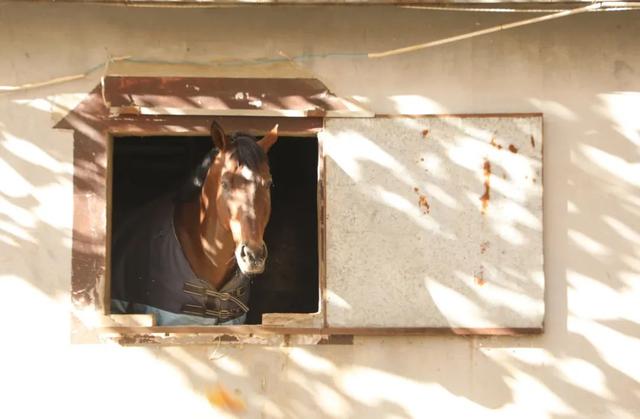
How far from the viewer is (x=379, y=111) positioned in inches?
236

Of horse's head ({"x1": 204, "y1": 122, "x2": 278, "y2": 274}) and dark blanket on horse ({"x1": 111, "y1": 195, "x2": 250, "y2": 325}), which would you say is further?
dark blanket on horse ({"x1": 111, "y1": 195, "x2": 250, "y2": 325})

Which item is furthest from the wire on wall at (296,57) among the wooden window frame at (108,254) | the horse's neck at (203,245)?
the horse's neck at (203,245)

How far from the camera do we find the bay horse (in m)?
6.10

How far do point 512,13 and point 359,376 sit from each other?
211 centimetres

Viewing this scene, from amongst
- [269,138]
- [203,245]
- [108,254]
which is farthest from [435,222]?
[108,254]

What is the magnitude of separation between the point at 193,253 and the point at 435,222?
1.62 m

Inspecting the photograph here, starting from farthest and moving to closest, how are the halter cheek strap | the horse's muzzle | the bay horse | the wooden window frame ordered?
the halter cheek strap
the bay horse
the wooden window frame
the horse's muzzle

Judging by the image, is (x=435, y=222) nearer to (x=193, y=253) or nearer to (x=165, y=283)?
(x=193, y=253)

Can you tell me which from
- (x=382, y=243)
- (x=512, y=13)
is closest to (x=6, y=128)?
(x=382, y=243)

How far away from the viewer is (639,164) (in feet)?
19.9

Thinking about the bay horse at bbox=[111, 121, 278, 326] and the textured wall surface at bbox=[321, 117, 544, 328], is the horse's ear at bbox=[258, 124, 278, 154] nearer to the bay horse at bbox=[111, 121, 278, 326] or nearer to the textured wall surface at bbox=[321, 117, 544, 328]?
the bay horse at bbox=[111, 121, 278, 326]

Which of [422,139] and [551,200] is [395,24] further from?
[551,200]

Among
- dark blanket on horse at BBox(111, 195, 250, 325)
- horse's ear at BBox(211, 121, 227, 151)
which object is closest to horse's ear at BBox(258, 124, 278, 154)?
horse's ear at BBox(211, 121, 227, 151)

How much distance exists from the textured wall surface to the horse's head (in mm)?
354
